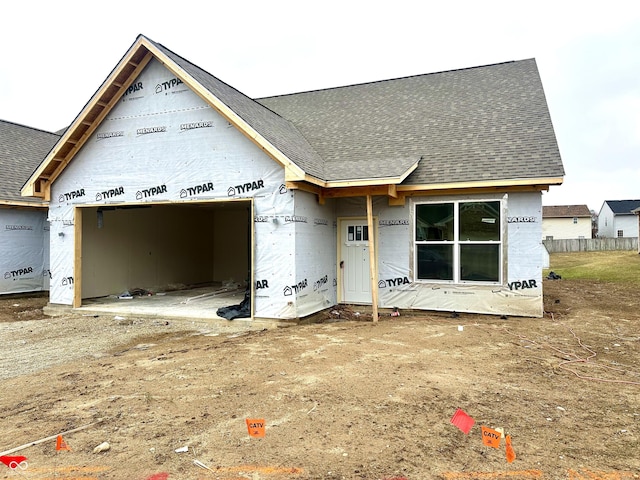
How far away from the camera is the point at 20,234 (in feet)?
46.4

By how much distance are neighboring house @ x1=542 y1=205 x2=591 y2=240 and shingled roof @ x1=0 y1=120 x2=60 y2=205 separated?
50.8 meters

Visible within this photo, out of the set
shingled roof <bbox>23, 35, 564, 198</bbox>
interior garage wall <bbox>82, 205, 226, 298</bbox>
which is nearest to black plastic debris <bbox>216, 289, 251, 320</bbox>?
shingled roof <bbox>23, 35, 564, 198</bbox>

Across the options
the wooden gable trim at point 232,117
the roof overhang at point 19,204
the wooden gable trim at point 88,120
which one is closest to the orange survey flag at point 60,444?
the wooden gable trim at point 232,117

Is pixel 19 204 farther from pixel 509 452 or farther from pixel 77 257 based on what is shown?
pixel 509 452

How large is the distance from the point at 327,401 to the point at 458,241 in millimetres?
6442

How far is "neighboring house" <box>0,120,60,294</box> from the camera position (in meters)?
13.7

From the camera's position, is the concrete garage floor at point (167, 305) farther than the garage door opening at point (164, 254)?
No

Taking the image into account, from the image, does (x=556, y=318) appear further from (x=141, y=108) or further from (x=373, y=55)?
(x=373, y=55)

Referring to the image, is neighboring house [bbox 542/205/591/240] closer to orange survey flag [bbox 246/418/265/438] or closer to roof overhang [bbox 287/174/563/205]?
roof overhang [bbox 287/174/563/205]

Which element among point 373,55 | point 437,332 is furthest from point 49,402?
point 373,55

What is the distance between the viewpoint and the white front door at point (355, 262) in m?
10.9

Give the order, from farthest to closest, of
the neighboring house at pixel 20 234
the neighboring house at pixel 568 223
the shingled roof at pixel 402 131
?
the neighboring house at pixel 568 223 → the neighboring house at pixel 20 234 → the shingled roof at pixel 402 131

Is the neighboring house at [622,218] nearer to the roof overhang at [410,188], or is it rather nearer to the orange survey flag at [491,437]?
the roof overhang at [410,188]

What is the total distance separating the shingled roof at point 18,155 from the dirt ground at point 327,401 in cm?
718
